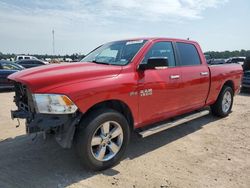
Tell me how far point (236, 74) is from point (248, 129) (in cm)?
185

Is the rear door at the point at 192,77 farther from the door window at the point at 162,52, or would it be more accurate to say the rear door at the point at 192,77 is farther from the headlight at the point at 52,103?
the headlight at the point at 52,103

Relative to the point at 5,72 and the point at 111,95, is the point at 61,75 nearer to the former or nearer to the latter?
the point at 111,95

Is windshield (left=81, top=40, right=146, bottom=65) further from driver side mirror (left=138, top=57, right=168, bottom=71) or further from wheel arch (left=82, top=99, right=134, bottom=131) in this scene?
wheel arch (left=82, top=99, right=134, bottom=131)

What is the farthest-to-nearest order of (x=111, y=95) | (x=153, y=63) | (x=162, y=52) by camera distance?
(x=162, y=52) → (x=153, y=63) → (x=111, y=95)

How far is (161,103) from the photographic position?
185 inches

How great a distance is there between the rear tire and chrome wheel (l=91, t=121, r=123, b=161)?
365 centimetres

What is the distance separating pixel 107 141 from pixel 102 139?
0.11 m

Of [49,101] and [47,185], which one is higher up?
[49,101]

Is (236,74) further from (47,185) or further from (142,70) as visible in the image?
(47,185)

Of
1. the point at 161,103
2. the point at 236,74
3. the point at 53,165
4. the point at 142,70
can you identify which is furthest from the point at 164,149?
the point at 236,74

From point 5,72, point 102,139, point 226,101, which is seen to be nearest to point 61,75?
point 102,139

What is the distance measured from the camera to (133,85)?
13.5 feet

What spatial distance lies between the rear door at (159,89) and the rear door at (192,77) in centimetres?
21

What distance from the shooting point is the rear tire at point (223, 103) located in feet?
22.1
